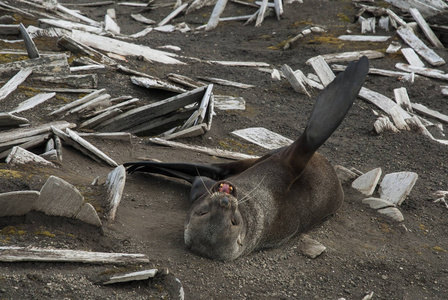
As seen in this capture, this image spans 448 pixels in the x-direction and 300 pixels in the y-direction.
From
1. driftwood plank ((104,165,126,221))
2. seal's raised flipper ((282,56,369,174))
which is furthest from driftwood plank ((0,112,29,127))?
seal's raised flipper ((282,56,369,174))

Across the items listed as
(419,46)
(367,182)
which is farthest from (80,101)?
(419,46)

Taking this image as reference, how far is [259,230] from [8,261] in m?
2.32

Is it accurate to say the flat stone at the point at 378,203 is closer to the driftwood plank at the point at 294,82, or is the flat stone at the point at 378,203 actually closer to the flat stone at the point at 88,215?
the flat stone at the point at 88,215

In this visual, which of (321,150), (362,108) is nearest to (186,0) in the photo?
(362,108)

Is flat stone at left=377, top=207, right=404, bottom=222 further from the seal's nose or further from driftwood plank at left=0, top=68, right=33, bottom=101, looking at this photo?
driftwood plank at left=0, top=68, right=33, bottom=101

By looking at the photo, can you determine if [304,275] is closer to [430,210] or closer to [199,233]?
[199,233]

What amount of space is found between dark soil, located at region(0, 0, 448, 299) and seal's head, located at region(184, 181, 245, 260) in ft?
0.30

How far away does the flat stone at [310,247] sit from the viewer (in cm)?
491

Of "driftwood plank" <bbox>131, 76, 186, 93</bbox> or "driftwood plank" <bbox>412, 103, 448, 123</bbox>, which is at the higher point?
"driftwood plank" <bbox>131, 76, 186, 93</bbox>

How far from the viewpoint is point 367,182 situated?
6848 mm

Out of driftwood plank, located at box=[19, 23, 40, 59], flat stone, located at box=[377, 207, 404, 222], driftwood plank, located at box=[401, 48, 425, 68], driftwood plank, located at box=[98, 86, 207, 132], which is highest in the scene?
driftwood plank, located at box=[19, 23, 40, 59]

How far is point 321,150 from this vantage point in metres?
8.24

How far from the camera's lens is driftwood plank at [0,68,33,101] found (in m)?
7.14

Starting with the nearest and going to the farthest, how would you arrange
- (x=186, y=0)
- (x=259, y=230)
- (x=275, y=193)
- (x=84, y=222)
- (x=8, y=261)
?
(x=8, y=261) → (x=84, y=222) → (x=259, y=230) → (x=275, y=193) → (x=186, y=0)
